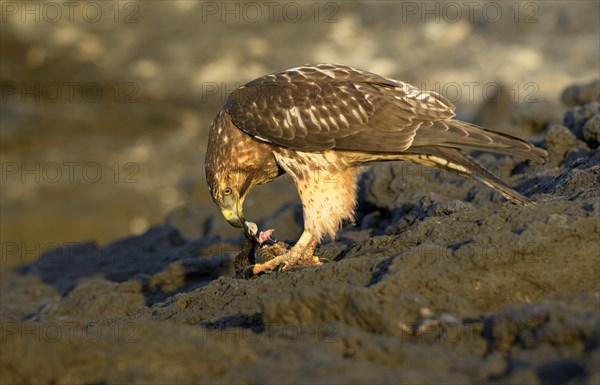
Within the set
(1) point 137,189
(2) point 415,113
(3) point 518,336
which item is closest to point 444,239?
(2) point 415,113

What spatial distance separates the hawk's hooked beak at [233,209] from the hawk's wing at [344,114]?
2.00ft

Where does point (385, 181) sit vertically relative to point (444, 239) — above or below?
below

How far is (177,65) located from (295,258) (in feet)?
45.4

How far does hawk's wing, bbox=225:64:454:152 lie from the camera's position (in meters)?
6.96

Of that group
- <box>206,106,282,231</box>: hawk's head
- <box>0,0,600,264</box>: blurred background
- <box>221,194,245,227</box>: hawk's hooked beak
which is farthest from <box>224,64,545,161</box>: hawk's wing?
<box>0,0,600,264</box>: blurred background

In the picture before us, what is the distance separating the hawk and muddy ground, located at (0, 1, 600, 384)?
0.43 m

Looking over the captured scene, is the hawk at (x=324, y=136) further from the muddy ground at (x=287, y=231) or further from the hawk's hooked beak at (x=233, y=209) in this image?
the muddy ground at (x=287, y=231)

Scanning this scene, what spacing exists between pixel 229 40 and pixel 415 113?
13890 mm

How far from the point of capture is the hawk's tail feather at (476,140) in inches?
261

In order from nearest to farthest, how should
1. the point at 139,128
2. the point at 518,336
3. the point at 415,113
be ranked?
the point at 518,336 < the point at 415,113 < the point at 139,128

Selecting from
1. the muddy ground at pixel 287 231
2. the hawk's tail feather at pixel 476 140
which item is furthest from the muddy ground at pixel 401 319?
the hawk's tail feather at pixel 476 140

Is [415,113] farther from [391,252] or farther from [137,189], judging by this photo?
[137,189]

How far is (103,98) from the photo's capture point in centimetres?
1977

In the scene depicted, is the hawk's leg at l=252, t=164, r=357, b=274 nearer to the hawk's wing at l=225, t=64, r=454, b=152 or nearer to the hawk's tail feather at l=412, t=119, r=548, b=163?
the hawk's wing at l=225, t=64, r=454, b=152
